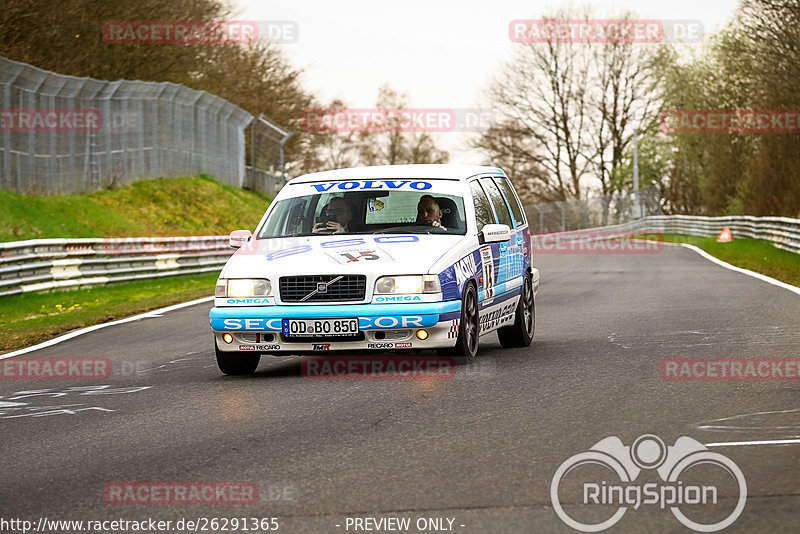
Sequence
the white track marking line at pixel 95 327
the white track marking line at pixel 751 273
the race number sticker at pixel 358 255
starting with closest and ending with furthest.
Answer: the race number sticker at pixel 358 255, the white track marking line at pixel 95 327, the white track marking line at pixel 751 273

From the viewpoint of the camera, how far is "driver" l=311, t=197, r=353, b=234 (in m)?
11.0

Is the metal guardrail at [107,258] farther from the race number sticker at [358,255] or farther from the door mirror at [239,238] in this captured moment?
the race number sticker at [358,255]

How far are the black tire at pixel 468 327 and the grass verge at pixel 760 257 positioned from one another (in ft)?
35.9

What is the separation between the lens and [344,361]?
11.0m

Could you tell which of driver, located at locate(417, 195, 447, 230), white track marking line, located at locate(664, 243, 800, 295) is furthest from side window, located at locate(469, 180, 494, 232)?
white track marking line, located at locate(664, 243, 800, 295)

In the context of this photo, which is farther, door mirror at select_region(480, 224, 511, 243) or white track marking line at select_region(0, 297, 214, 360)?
white track marking line at select_region(0, 297, 214, 360)

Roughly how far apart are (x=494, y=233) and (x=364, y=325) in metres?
1.82

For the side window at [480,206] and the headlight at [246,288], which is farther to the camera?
the side window at [480,206]
